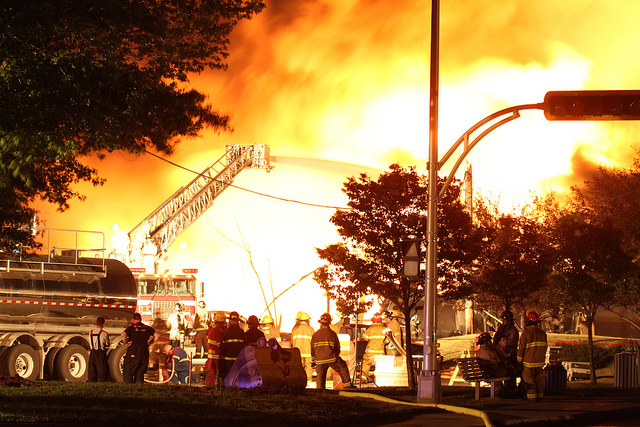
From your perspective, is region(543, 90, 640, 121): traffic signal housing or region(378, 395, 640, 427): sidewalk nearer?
region(378, 395, 640, 427): sidewalk

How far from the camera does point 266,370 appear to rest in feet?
49.8

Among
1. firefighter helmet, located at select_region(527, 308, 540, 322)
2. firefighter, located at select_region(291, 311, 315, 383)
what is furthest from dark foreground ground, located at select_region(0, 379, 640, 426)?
firefighter, located at select_region(291, 311, 315, 383)

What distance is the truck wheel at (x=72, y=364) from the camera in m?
19.7

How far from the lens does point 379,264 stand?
64.3 feet

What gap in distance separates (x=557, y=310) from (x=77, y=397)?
26519 mm

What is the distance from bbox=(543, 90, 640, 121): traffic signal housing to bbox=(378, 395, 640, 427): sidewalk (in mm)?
5232

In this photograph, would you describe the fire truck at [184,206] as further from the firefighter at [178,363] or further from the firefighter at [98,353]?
the firefighter at [98,353]

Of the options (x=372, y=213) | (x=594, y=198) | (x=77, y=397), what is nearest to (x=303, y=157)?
(x=594, y=198)

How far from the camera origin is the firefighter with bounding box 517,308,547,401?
16.2m

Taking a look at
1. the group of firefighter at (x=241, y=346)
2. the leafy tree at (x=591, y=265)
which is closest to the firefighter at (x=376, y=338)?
the group of firefighter at (x=241, y=346)

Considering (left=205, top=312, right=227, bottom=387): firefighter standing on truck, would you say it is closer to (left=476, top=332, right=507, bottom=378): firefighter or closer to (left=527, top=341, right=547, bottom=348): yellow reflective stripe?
(left=476, top=332, right=507, bottom=378): firefighter

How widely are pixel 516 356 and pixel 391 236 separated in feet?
13.5

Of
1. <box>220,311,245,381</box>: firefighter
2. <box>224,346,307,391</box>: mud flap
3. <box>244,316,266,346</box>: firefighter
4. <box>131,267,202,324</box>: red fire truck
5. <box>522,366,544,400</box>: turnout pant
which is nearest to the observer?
<box>224,346,307,391</box>: mud flap

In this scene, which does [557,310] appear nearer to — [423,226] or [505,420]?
[423,226]
